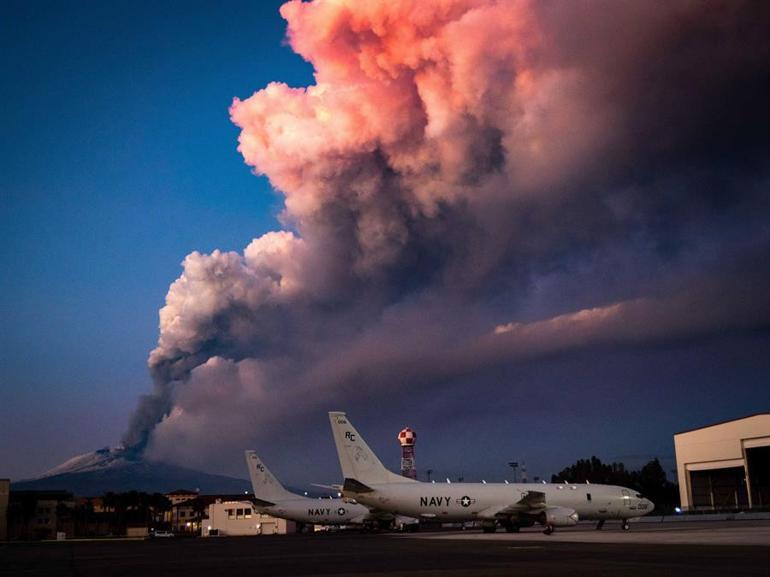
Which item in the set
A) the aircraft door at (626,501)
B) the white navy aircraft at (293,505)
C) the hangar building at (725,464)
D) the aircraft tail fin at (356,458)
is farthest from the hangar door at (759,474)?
the aircraft tail fin at (356,458)

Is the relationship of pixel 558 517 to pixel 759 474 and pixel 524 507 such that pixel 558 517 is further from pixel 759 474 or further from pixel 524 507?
pixel 759 474

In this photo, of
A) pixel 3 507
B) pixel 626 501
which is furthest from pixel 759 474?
pixel 3 507

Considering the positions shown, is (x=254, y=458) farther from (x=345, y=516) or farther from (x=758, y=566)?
(x=758, y=566)

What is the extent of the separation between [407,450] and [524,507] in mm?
124853

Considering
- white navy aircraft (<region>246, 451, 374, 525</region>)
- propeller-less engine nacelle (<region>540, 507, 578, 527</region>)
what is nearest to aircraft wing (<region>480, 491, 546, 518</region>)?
propeller-less engine nacelle (<region>540, 507, 578, 527</region>)

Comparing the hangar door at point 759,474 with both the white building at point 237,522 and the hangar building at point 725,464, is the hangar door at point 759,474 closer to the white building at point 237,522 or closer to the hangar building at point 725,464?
the hangar building at point 725,464

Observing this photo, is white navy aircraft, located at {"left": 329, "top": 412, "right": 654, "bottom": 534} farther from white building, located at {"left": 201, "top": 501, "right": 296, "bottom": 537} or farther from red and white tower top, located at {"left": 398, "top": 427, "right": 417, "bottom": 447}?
red and white tower top, located at {"left": 398, "top": 427, "right": 417, "bottom": 447}

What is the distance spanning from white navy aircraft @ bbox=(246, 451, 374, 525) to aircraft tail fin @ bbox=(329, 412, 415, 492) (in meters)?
18.0

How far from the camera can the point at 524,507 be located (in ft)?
177

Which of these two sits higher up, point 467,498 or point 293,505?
point 467,498

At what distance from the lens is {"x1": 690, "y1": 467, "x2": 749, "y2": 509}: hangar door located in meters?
101

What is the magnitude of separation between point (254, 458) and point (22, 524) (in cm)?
9509

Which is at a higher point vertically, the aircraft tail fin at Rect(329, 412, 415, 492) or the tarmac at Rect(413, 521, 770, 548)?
the aircraft tail fin at Rect(329, 412, 415, 492)

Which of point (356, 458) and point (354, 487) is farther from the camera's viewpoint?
point (356, 458)
